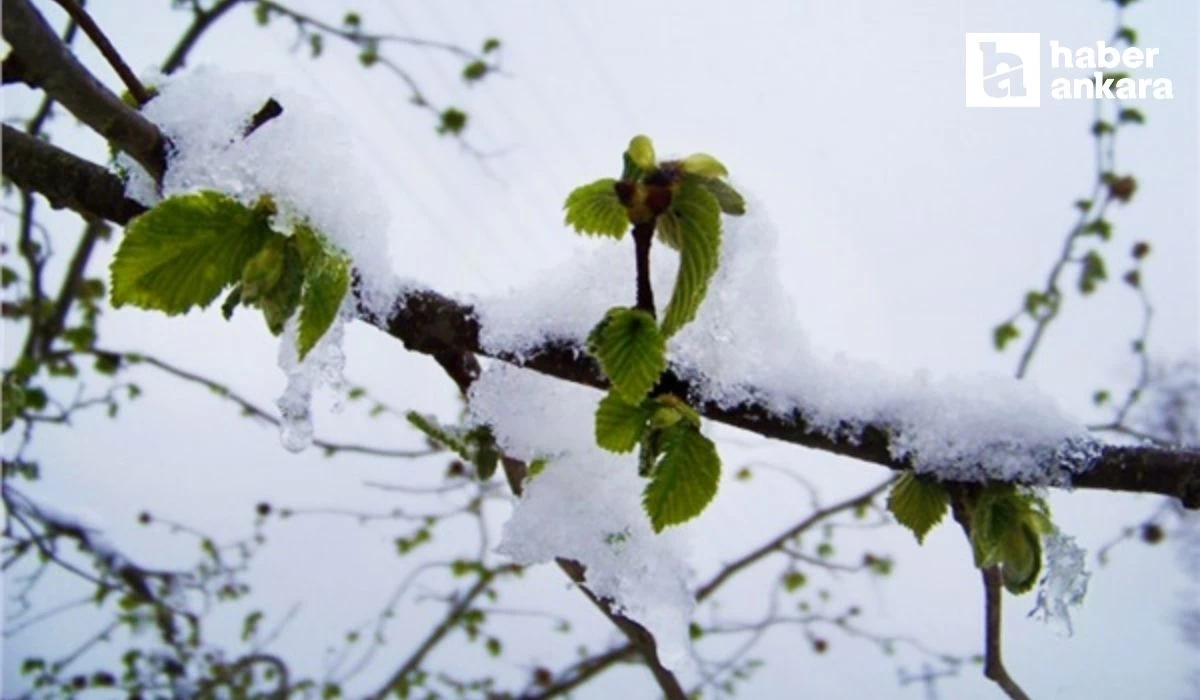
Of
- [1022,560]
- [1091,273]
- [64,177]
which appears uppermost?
[1091,273]

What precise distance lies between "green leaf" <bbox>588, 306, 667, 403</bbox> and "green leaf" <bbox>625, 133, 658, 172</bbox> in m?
0.07

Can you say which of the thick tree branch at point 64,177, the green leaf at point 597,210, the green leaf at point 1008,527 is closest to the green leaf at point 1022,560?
the green leaf at point 1008,527

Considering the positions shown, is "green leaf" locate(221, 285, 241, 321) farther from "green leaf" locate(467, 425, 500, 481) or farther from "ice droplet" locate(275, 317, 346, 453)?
"green leaf" locate(467, 425, 500, 481)

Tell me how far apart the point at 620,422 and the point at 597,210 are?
12cm

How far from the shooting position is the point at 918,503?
1.87ft

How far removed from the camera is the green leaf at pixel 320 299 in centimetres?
44

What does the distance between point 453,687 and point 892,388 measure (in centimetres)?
278

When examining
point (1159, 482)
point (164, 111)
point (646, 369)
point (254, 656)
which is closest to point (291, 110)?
point (164, 111)

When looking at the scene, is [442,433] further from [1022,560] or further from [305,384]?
[1022,560]

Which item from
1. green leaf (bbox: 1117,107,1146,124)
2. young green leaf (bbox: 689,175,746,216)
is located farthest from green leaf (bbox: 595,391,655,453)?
green leaf (bbox: 1117,107,1146,124)

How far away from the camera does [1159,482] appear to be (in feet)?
1.68

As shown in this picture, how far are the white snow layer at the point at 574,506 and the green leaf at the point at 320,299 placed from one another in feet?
0.55

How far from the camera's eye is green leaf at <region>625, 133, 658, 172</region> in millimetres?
451

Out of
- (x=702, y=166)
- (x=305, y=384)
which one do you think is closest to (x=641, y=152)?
(x=702, y=166)
